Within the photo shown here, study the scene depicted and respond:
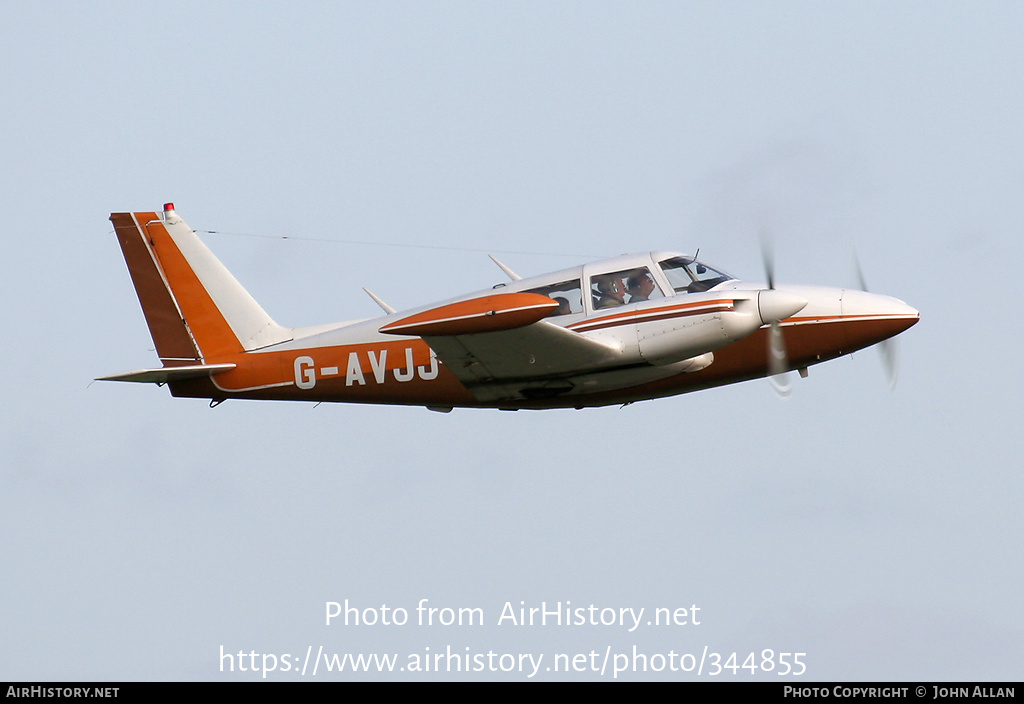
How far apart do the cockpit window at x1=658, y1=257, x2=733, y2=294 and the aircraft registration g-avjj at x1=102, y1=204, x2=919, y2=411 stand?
0.02 meters

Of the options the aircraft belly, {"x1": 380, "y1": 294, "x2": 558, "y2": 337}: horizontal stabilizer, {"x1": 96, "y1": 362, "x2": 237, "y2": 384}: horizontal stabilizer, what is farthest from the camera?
{"x1": 96, "y1": 362, "x2": 237, "y2": 384}: horizontal stabilizer

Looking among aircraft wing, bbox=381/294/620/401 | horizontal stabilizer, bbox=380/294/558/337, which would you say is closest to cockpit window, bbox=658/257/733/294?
aircraft wing, bbox=381/294/620/401

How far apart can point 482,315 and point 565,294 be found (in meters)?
2.11

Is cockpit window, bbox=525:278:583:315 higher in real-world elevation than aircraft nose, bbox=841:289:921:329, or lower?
higher

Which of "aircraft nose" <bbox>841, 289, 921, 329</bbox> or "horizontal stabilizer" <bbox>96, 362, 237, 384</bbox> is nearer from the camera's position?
"aircraft nose" <bbox>841, 289, 921, 329</bbox>

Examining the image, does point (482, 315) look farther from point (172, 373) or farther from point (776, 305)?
point (172, 373)

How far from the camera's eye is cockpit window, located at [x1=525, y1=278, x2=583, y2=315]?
66.7 feet

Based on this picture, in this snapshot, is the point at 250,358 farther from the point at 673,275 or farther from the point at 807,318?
the point at 807,318

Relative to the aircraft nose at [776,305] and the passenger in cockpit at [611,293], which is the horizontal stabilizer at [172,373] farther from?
the aircraft nose at [776,305]

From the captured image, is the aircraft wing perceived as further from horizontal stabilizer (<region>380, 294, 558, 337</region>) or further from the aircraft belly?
the aircraft belly
